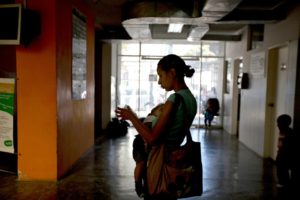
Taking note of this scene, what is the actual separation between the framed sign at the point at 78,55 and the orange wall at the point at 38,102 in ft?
2.29

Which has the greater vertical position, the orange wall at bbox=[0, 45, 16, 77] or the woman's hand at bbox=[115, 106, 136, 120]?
the orange wall at bbox=[0, 45, 16, 77]

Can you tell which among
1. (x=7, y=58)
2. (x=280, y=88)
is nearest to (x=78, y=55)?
(x=7, y=58)

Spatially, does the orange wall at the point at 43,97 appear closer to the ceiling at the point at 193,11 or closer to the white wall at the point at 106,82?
the ceiling at the point at 193,11

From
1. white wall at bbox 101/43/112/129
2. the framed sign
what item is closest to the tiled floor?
the framed sign

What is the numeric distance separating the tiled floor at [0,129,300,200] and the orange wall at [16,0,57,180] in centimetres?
27

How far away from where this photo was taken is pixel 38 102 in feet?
13.5

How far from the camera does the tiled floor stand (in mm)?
3797

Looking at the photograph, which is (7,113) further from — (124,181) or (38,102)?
(124,181)

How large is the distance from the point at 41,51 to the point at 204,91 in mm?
6726

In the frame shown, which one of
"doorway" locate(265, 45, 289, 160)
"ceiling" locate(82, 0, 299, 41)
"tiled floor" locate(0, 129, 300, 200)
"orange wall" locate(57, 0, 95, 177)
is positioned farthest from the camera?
"doorway" locate(265, 45, 289, 160)

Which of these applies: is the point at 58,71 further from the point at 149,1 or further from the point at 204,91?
the point at 204,91

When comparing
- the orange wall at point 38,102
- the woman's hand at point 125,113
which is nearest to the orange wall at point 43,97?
the orange wall at point 38,102

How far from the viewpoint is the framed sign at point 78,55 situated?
15.7 ft

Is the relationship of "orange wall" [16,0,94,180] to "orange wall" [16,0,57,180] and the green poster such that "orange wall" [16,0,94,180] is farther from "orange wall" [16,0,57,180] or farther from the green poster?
the green poster
